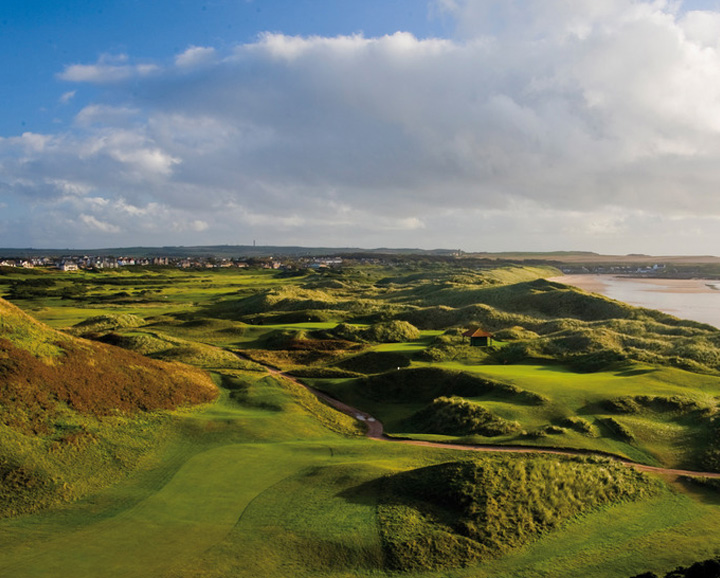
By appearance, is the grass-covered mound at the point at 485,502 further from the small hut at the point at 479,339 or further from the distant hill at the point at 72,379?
the small hut at the point at 479,339

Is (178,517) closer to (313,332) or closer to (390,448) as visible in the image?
(390,448)

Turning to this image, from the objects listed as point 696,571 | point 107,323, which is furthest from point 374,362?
point 107,323

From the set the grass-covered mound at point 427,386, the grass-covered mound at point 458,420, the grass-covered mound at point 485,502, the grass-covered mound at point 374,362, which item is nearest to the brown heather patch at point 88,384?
the grass-covered mound at point 427,386

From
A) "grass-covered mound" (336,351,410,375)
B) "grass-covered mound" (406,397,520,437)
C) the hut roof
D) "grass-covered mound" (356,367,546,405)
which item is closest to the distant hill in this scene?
"grass-covered mound" (356,367,546,405)

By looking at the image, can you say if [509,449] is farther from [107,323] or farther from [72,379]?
[107,323]

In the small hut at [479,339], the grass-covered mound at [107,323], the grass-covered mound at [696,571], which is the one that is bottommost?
the grass-covered mound at [696,571]
